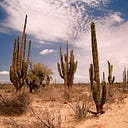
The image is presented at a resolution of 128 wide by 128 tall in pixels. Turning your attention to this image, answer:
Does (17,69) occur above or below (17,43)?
below

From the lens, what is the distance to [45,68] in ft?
89.6

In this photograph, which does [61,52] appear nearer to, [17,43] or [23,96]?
[17,43]

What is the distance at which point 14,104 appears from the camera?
12.7 metres

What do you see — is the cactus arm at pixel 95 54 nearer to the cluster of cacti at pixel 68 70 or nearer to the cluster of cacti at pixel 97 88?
the cluster of cacti at pixel 97 88

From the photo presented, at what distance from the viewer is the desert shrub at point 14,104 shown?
12289 mm

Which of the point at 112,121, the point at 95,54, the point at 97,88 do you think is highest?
the point at 95,54

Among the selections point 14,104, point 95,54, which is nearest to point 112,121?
point 95,54

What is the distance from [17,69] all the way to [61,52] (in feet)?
16.3

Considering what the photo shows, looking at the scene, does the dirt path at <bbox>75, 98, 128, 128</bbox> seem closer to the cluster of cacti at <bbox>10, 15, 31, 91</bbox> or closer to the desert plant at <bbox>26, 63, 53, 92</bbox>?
the cluster of cacti at <bbox>10, 15, 31, 91</bbox>

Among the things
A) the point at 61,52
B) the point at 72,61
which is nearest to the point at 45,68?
the point at 61,52

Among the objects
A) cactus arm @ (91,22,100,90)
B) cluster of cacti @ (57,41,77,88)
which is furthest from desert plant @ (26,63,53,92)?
cactus arm @ (91,22,100,90)

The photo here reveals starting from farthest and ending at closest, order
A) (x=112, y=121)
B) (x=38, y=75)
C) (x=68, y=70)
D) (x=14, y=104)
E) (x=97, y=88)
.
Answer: (x=38, y=75), (x=68, y=70), (x=14, y=104), (x=97, y=88), (x=112, y=121)

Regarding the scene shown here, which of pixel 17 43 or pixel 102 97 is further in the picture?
pixel 17 43

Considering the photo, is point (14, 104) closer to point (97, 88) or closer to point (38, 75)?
point (97, 88)
